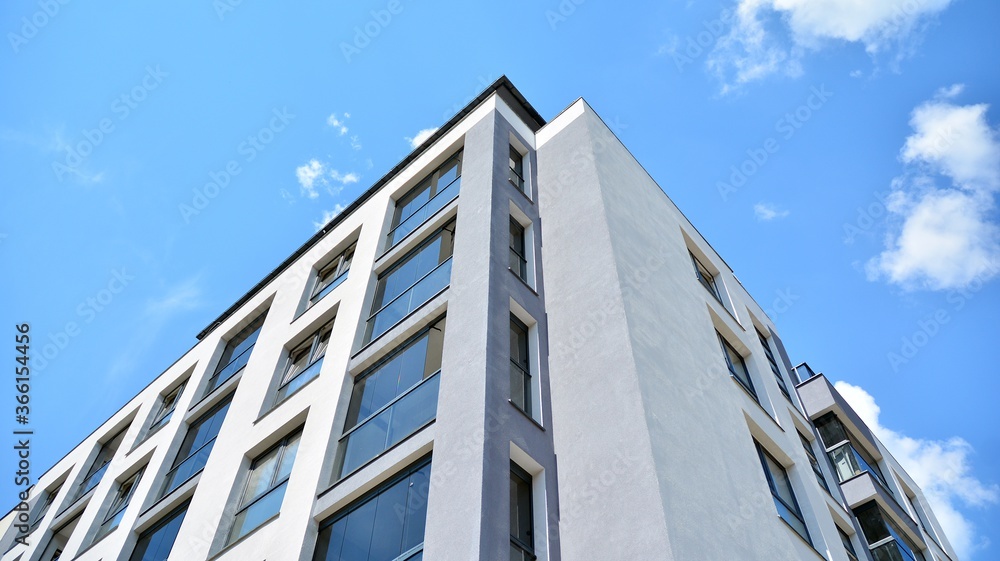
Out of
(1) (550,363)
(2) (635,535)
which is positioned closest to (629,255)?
(1) (550,363)

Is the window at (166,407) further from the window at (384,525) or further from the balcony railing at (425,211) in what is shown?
the window at (384,525)

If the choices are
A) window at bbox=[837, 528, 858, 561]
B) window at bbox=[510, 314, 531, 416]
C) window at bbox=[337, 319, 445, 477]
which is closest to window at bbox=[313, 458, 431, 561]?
window at bbox=[337, 319, 445, 477]

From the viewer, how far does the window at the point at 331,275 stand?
19750mm

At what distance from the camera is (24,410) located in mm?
18078

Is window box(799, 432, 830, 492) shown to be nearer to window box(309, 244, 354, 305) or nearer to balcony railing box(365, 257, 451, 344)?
balcony railing box(365, 257, 451, 344)

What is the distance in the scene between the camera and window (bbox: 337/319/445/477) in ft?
41.5

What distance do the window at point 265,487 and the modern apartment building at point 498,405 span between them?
7cm

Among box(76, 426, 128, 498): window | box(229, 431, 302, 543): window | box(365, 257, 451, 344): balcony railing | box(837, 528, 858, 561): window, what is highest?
box(76, 426, 128, 498): window

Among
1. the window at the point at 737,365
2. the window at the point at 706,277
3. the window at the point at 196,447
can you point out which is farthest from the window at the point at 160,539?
the window at the point at 706,277

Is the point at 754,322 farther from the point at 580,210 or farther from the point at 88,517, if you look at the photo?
the point at 88,517

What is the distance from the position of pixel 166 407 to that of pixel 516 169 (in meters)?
13.1

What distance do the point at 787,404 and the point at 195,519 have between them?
13470 millimetres

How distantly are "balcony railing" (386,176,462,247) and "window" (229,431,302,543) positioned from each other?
561 cm

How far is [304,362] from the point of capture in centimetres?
A: 1803
